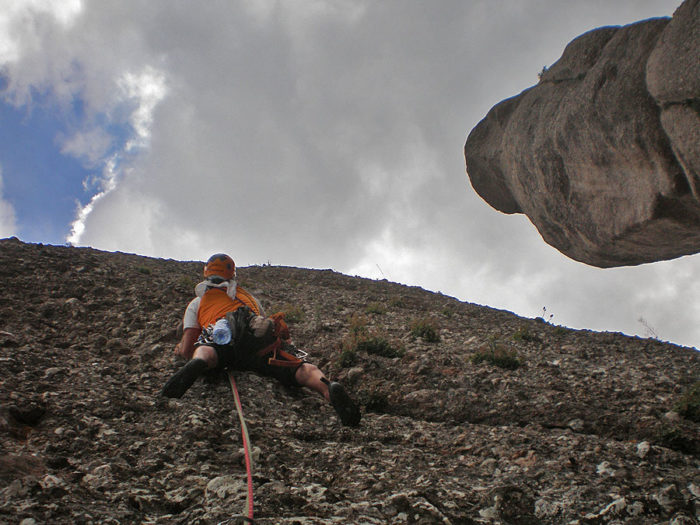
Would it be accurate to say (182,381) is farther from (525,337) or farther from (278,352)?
(525,337)

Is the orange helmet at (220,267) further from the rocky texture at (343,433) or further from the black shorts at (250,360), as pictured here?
the rocky texture at (343,433)

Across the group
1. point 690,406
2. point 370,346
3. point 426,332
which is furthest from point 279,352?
point 690,406

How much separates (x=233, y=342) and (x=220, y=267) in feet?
5.19

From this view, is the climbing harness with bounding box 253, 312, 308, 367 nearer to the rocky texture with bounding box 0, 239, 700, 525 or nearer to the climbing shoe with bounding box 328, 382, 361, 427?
the rocky texture with bounding box 0, 239, 700, 525

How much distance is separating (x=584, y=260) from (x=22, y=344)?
565 inches

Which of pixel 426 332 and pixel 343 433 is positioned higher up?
pixel 426 332

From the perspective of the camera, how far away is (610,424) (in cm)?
592

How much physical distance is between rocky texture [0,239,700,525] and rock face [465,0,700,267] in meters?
3.02

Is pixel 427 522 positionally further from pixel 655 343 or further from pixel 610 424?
pixel 655 343

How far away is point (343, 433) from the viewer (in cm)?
565

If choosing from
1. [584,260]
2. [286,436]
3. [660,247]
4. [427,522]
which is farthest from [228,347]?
[584,260]

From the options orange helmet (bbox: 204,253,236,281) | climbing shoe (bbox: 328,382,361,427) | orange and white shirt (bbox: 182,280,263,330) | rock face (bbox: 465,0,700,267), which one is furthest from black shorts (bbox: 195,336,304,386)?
rock face (bbox: 465,0,700,267)

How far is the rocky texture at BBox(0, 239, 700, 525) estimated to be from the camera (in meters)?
3.70

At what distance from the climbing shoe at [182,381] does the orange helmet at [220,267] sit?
2050 millimetres
